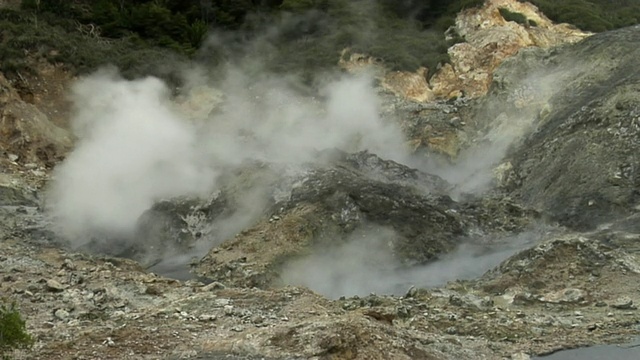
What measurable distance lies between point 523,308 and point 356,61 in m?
17.9

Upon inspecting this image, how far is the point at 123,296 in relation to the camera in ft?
39.9

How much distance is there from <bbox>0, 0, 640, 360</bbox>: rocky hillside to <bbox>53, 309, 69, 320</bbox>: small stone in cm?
14

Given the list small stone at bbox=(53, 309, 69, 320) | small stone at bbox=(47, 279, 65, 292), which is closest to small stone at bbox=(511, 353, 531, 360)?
small stone at bbox=(53, 309, 69, 320)

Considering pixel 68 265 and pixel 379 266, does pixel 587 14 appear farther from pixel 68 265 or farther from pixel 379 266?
pixel 68 265

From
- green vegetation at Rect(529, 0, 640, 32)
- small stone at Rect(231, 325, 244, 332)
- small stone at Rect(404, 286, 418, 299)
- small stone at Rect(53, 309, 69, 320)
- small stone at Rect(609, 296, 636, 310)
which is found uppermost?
green vegetation at Rect(529, 0, 640, 32)

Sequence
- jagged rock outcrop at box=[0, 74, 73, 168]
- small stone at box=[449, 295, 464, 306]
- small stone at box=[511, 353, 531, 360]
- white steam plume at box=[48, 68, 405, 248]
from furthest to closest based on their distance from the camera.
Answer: jagged rock outcrop at box=[0, 74, 73, 168], white steam plume at box=[48, 68, 405, 248], small stone at box=[449, 295, 464, 306], small stone at box=[511, 353, 531, 360]

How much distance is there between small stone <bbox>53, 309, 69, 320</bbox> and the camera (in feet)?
35.9

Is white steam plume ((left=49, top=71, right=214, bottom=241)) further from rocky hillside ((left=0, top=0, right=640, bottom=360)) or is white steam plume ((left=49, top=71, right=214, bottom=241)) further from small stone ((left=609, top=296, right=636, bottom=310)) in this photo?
small stone ((left=609, top=296, right=636, bottom=310))

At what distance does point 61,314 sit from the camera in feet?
36.1

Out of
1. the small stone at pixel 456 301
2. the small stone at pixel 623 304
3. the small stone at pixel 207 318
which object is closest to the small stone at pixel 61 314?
the small stone at pixel 207 318

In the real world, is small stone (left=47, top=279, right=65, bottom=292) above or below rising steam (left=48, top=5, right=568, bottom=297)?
below

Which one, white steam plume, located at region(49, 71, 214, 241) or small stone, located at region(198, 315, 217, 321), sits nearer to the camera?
small stone, located at region(198, 315, 217, 321)

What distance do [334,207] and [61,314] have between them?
21.5 feet

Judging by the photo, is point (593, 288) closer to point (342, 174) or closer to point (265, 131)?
point (342, 174)
